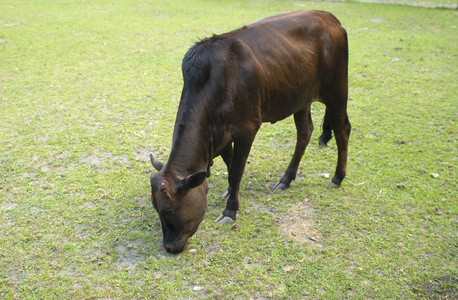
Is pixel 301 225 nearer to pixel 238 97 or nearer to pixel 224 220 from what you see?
pixel 224 220

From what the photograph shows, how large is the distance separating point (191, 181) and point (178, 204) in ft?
0.77

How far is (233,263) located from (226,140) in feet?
3.83

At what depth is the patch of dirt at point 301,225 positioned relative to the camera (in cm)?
458

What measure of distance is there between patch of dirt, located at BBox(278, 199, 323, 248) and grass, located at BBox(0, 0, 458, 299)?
0.03m

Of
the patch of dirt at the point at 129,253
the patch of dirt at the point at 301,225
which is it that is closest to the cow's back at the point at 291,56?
the patch of dirt at the point at 301,225

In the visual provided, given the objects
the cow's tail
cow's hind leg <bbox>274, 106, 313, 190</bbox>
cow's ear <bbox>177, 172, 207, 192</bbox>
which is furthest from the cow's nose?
the cow's tail

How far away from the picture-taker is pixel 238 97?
14.6ft

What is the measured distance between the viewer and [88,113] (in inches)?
287

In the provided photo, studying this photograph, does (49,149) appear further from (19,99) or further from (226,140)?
(226,140)

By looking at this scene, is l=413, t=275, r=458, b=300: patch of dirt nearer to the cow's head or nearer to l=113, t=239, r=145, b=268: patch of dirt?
the cow's head

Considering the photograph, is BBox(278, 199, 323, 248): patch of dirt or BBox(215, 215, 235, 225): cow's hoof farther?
BBox(215, 215, 235, 225): cow's hoof

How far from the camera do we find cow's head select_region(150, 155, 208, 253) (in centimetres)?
398

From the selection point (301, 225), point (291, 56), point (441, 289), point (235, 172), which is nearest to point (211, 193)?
point (235, 172)

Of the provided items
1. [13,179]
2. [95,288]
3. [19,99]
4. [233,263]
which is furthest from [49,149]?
[233,263]
